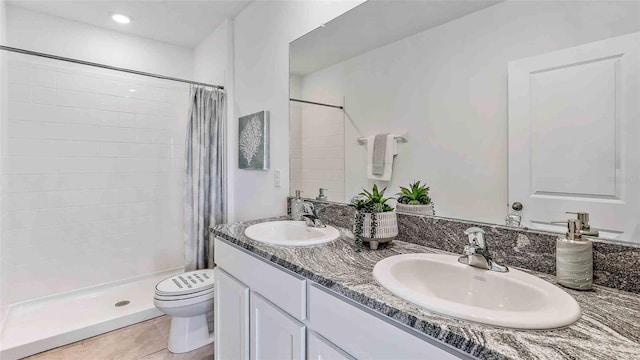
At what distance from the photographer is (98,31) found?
2654 millimetres

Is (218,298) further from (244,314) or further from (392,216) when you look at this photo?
(392,216)

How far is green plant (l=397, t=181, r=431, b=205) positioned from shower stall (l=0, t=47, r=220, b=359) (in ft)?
6.67

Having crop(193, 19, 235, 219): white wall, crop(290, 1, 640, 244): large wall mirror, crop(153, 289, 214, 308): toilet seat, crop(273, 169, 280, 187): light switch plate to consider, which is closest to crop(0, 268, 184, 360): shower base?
crop(153, 289, 214, 308): toilet seat

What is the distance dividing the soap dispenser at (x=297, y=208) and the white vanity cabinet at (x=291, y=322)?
1.57ft

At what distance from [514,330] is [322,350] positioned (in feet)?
1.76

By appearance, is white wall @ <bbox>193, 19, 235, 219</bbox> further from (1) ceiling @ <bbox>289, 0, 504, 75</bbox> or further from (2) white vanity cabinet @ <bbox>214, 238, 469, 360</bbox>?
(2) white vanity cabinet @ <bbox>214, 238, 469, 360</bbox>

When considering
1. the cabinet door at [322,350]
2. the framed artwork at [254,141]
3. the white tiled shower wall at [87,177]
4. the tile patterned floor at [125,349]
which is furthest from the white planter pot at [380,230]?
the white tiled shower wall at [87,177]

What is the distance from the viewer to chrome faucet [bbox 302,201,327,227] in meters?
1.56

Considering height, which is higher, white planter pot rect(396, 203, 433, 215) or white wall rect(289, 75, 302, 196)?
white wall rect(289, 75, 302, 196)

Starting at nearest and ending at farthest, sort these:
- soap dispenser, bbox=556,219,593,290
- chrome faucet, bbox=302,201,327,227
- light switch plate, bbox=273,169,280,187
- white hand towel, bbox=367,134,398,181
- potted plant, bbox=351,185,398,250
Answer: soap dispenser, bbox=556,219,593,290, potted plant, bbox=351,185,398,250, white hand towel, bbox=367,134,398,181, chrome faucet, bbox=302,201,327,227, light switch plate, bbox=273,169,280,187

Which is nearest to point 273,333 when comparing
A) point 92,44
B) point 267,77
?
point 267,77

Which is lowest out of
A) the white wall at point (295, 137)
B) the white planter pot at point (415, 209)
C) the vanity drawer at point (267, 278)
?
the vanity drawer at point (267, 278)

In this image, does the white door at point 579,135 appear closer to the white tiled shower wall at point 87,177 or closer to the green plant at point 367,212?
the green plant at point 367,212

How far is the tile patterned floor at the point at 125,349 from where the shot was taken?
1.86 meters
